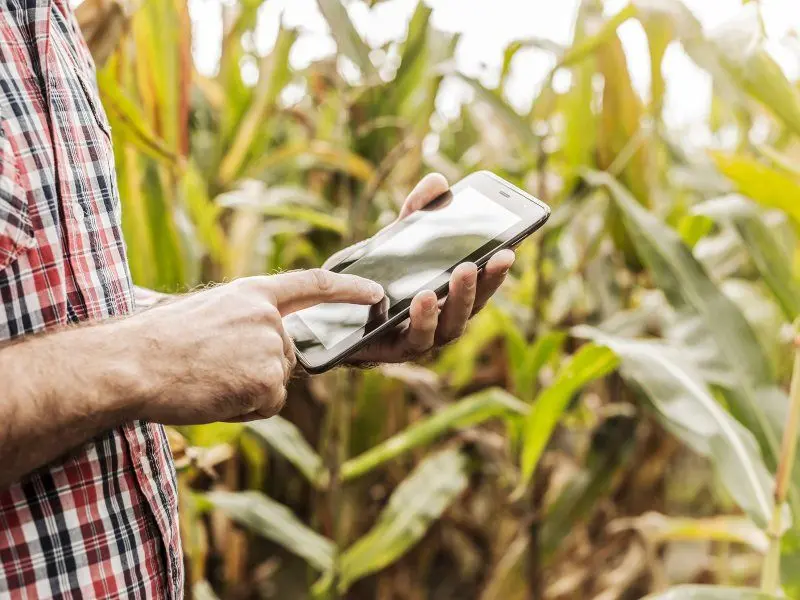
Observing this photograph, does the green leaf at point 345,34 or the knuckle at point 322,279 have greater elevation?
the green leaf at point 345,34

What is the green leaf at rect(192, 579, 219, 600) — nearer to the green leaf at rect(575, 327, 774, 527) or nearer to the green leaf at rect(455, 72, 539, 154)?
the green leaf at rect(575, 327, 774, 527)

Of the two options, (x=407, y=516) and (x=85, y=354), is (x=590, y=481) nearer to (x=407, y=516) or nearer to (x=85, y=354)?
(x=407, y=516)

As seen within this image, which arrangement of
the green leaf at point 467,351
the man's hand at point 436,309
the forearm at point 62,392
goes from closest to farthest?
the forearm at point 62,392 < the man's hand at point 436,309 < the green leaf at point 467,351

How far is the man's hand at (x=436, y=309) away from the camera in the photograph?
46 centimetres

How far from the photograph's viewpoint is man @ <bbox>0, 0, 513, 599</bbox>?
11.9 inches

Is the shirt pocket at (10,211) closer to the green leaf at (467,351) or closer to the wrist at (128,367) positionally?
the wrist at (128,367)

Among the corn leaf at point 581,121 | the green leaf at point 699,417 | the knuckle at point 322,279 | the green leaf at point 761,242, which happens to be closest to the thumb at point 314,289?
the knuckle at point 322,279

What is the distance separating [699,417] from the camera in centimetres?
63

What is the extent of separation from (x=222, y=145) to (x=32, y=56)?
0.70 meters

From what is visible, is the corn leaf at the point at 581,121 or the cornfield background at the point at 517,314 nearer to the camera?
the cornfield background at the point at 517,314

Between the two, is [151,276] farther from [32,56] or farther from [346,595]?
[346,595]

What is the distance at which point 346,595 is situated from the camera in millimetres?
1104

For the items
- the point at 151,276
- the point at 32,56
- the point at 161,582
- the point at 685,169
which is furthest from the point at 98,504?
the point at 685,169

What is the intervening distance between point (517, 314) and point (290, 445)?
1.07 feet
